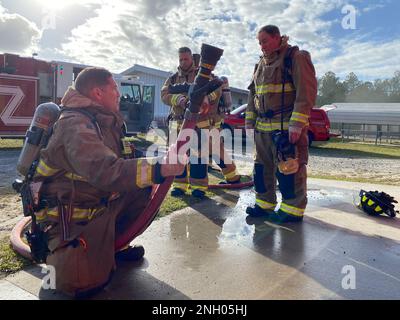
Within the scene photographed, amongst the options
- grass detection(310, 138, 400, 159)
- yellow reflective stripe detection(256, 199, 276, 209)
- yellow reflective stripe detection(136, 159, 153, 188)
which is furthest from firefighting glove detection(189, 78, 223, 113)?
grass detection(310, 138, 400, 159)

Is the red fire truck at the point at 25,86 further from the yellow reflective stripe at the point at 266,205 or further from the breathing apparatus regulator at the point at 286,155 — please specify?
the breathing apparatus regulator at the point at 286,155

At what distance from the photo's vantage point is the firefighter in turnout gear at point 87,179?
7.26 ft

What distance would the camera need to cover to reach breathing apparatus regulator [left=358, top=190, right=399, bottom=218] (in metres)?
4.19

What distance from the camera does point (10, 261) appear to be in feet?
9.18

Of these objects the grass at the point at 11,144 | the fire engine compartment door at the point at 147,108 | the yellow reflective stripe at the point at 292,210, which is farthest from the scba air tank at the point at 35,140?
the fire engine compartment door at the point at 147,108

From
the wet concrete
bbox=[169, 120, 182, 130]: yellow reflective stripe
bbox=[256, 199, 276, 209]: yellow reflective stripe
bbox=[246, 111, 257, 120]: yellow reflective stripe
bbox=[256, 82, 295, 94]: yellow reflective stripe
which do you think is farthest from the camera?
bbox=[169, 120, 182, 130]: yellow reflective stripe

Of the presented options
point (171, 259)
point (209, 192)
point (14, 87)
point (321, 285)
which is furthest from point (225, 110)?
point (14, 87)

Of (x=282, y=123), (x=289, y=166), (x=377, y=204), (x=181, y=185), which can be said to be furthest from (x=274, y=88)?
(x=181, y=185)

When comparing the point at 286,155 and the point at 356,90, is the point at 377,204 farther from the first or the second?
the point at 356,90

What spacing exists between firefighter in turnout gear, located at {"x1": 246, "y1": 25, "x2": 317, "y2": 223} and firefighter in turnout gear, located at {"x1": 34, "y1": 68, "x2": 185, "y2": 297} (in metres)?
1.77

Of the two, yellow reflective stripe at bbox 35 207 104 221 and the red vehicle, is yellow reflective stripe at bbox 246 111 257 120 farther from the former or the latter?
the red vehicle

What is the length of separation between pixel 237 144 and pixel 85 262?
45.7ft

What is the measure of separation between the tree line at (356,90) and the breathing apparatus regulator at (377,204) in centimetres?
5595

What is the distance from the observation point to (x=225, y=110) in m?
5.70
